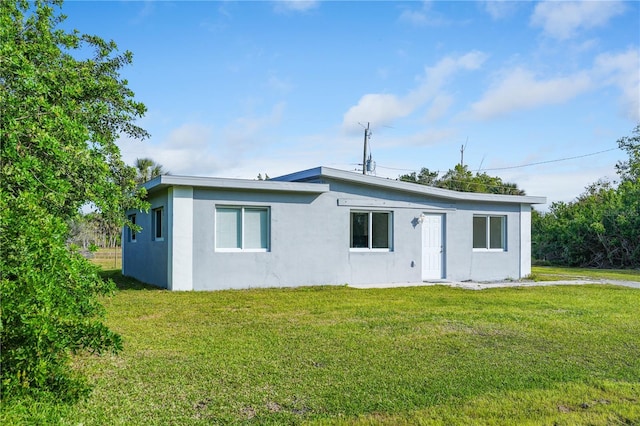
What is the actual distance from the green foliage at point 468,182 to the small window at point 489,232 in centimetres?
2720

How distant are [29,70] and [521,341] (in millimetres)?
6208

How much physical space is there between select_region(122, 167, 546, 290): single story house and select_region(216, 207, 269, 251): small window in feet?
0.08

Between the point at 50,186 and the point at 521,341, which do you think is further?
the point at 521,341

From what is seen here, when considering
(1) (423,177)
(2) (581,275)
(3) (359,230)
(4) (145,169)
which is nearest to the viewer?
(3) (359,230)

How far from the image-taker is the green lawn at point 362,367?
3.87m

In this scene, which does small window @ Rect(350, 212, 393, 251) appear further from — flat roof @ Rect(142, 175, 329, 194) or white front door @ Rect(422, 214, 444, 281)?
flat roof @ Rect(142, 175, 329, 194)

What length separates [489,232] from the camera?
16.2m

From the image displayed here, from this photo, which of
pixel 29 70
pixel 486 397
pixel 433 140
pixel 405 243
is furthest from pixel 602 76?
pixel 29 70

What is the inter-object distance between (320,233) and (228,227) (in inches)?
98.0

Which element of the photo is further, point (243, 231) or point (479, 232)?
point (479, 232)

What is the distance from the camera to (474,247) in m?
16.0

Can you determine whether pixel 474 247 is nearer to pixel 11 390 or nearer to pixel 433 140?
pixel 11 390

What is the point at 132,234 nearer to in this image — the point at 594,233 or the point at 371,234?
the point at 371,234

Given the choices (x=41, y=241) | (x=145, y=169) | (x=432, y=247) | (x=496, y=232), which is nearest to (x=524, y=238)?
(x=496, y=232)
